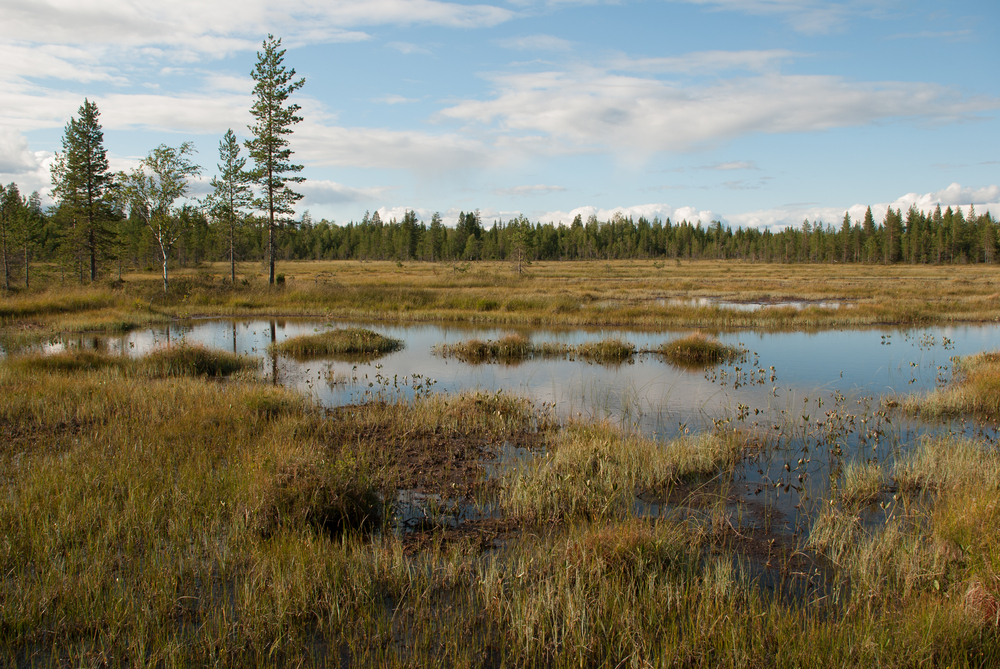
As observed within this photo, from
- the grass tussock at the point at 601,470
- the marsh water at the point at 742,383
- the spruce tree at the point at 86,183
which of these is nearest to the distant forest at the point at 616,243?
the spruce tree at the point at 86,183

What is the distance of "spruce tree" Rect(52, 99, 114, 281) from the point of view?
3962 cm

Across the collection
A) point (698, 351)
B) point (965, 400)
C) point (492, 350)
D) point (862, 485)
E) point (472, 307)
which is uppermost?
point (472, 307)

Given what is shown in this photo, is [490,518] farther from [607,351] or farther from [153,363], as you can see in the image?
[607,351]

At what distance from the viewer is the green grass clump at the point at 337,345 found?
1894cm

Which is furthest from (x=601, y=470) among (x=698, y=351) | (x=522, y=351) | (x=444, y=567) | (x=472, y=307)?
(x=472, y=307)

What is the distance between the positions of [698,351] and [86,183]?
141ft

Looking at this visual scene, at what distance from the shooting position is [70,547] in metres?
5.61

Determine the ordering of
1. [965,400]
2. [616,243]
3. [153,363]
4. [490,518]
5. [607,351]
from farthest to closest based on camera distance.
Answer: [616,243]
[607,351]
[153,363]
[965,400]
[490,518]

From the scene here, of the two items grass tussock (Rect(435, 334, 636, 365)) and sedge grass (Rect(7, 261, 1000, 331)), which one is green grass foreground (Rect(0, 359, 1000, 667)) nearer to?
grass tussock (Rect(435, 334, 636, 365))

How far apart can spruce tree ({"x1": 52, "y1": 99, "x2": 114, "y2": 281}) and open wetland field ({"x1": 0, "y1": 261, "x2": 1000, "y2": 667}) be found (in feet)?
105

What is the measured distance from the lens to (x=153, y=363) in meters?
14.6

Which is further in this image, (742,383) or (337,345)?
(337,345)

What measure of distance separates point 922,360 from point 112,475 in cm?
2105

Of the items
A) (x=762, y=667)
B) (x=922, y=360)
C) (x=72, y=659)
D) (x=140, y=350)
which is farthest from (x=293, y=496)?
(x=922, y=360)
